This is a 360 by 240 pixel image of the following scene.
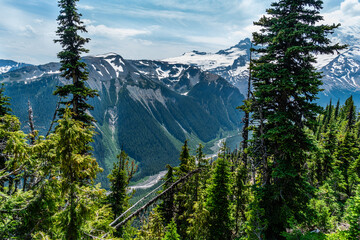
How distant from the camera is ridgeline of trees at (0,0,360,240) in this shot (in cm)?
648

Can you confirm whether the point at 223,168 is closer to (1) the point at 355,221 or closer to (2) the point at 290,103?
(2) the point at 290,103

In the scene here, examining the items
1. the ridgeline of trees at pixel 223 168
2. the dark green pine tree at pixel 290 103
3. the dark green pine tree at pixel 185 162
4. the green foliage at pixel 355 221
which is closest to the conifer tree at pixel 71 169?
the ridgeline of trees at pixel 223 168

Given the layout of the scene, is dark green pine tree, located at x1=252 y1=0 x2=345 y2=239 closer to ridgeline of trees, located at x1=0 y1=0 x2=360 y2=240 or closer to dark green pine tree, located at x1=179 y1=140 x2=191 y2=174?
ridgeline of trees, located at x1=0 y1=0 x2=360 y2=240

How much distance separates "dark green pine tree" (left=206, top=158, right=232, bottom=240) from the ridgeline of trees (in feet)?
0.34

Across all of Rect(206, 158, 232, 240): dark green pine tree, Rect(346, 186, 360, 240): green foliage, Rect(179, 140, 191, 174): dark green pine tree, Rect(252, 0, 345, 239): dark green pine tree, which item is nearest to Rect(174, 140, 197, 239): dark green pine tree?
Rect(179, 140, 191, 174): dark green pine tree

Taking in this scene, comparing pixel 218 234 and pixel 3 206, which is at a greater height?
pixel 3 206

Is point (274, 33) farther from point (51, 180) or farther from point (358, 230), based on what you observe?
point (51, 180)

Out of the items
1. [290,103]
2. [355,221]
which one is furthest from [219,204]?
[290,103]

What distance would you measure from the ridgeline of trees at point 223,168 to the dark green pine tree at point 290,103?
0.07m

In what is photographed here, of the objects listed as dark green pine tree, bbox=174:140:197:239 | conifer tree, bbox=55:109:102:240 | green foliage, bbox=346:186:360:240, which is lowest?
dark green pine tree, bbox=174:140:197:239

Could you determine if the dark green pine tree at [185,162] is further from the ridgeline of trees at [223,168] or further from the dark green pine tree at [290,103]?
the dark green pine tree at [290,103]

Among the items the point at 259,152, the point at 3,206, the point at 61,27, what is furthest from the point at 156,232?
the point at 61,27

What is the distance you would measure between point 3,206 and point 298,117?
16.0m

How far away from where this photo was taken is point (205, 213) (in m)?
17.7
